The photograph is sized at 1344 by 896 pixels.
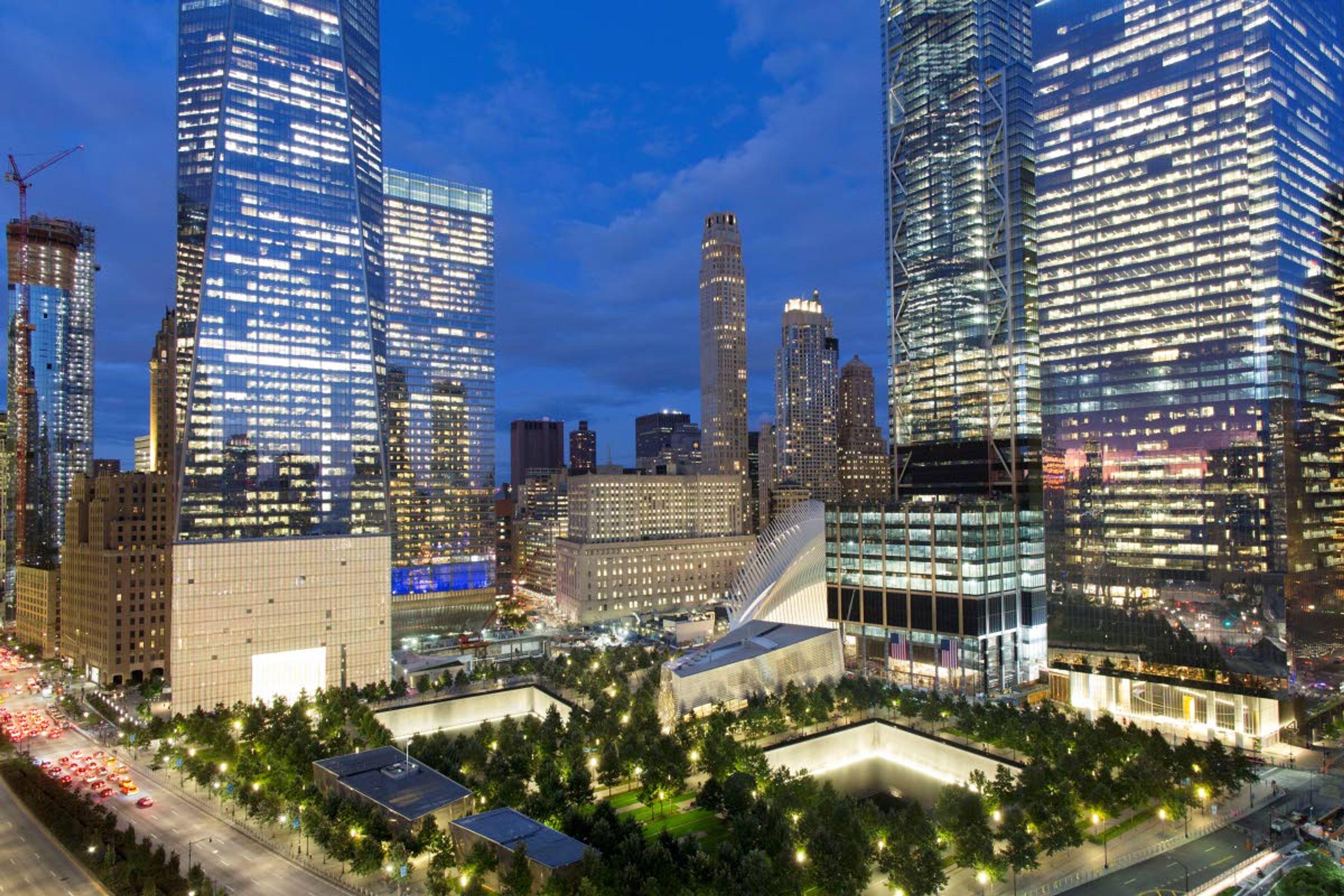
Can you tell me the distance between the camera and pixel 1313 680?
8612 cm

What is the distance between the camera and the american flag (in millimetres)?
113438

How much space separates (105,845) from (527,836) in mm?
31385

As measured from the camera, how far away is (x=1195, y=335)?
311 ft

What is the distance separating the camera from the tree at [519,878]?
160 feet

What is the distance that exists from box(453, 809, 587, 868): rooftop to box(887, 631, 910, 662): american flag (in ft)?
226

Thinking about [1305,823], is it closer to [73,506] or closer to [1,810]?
[1,810]

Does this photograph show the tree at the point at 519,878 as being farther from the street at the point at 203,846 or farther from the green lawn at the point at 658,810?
the green lawn at the point at 658,810

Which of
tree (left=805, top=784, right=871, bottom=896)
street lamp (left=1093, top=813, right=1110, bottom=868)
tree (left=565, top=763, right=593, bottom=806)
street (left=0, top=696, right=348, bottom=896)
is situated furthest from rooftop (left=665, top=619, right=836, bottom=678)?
street (left=0, top=696, right=348, bottom=896)

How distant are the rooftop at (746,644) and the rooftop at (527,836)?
29.4 meters

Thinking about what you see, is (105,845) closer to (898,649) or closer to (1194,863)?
(1194,863)

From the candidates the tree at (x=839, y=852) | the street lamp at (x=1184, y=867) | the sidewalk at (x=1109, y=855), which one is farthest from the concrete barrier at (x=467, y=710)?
the street lamp at (x=1184, y=867)

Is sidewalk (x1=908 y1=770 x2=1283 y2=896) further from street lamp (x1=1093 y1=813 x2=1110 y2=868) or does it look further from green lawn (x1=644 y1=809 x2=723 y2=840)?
green lawn (x1=644 y1=809 x2=723 y2=840)

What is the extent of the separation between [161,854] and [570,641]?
98243 mm

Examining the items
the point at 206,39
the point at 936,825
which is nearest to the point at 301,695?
the point at 936,825
